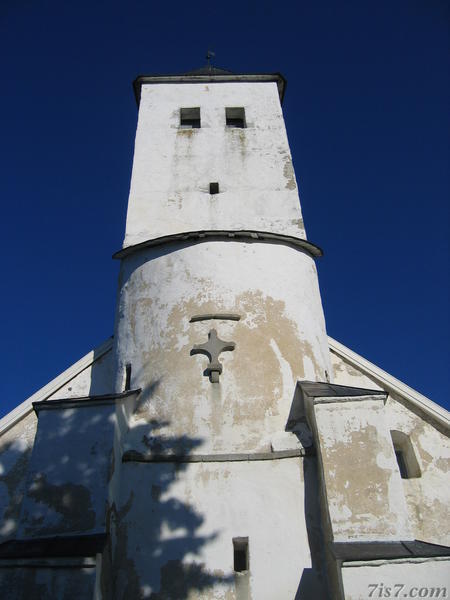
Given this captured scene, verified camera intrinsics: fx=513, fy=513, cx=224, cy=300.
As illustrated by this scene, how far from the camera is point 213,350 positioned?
7.75 metres

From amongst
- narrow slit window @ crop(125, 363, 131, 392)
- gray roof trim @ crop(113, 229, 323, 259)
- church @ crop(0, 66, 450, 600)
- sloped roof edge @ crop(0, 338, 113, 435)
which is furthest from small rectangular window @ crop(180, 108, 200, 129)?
narrow slit window @ crop(125, 363, 131, 392)

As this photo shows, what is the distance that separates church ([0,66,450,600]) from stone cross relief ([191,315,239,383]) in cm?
2

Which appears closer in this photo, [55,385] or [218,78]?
[55,385]

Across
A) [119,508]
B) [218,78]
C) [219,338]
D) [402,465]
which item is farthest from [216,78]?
[119,508]

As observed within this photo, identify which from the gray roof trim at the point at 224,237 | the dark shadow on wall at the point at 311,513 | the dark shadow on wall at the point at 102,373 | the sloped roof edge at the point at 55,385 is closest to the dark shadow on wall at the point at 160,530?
the dark shadow on wall at the point at 311,513

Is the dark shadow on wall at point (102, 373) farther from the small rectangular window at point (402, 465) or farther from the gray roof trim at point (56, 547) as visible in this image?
the small rectangular window at point (402, 465)

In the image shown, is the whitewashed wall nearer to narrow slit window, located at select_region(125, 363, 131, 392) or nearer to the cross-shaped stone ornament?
narrow slit window, located at select_region(125, 363, 131, 392)

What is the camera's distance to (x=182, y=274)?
341 inches

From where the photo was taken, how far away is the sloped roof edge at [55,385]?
8688mm

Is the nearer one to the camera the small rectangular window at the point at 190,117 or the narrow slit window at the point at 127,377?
the narrow slit window at the point at 127,377

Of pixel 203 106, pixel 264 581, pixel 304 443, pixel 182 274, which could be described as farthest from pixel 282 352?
pixel 203 106

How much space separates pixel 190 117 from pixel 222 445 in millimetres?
8784

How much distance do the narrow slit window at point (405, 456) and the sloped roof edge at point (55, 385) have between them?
5356 mm

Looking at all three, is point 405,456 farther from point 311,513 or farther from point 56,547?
point 56,547
